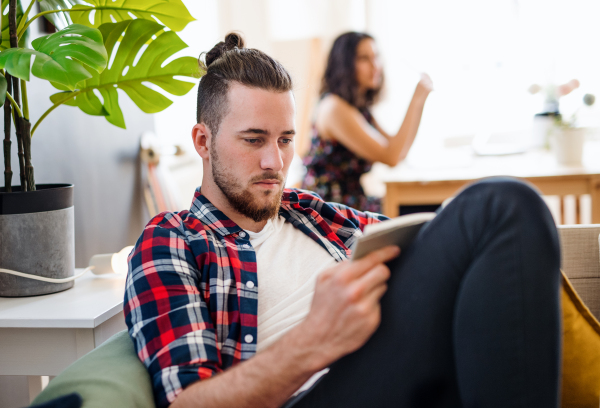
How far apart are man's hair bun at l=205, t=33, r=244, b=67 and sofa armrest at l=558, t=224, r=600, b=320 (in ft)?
2.64

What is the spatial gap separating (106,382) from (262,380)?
0.68 ft

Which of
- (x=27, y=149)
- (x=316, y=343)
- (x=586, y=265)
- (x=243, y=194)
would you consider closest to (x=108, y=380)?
(x=316, y=343)

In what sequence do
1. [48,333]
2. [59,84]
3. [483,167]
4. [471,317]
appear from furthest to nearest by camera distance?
[483,167] → [59,84] → [48,333] → [471,317]

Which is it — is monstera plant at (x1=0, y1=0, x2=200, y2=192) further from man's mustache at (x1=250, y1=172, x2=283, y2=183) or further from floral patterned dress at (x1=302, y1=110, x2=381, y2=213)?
floral patterned dress at (x1=302, y1=110, x2=381, y2=213)

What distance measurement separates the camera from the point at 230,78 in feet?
3.43

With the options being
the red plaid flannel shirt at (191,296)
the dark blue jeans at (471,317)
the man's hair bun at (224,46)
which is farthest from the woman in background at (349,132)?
the dark blue jeans at (471,317)

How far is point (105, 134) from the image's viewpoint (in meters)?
1.71

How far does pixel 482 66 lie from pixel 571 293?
2.75m

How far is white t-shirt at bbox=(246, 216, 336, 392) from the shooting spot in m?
0.93

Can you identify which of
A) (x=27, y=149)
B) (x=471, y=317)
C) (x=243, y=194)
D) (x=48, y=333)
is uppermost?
(x=27, y=149)

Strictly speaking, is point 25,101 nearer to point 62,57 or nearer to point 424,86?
point 62,57

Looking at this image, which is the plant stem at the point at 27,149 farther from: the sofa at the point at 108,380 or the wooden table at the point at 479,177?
the wooden table at the point at 479,177

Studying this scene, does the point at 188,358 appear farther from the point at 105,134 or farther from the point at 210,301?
the point at 105,134

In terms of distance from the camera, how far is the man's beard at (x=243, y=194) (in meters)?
1.03
